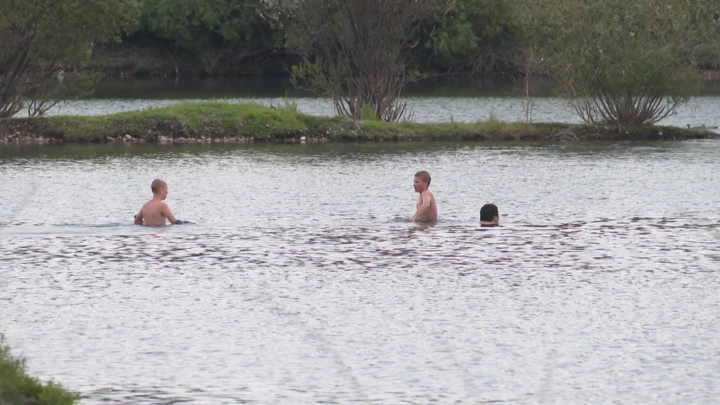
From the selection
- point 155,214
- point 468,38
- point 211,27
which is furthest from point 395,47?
point 211,27

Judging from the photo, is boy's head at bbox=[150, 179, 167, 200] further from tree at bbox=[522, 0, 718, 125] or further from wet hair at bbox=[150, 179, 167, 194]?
tree at bbox=[522, 0, 718, 125]

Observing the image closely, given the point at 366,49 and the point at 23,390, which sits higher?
the point at 366,49

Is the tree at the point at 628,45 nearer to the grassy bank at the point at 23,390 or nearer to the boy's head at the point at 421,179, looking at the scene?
the boy's head at the point at 421,179

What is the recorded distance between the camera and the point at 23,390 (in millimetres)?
9906

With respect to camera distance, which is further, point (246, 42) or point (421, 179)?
point (246, 42)

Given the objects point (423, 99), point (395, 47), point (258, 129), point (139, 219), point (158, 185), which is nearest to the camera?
point (158, 185)

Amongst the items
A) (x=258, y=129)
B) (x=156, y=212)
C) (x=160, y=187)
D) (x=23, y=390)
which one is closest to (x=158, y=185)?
(x=160, y=187)

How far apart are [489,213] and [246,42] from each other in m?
71.6

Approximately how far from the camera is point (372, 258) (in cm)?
2036

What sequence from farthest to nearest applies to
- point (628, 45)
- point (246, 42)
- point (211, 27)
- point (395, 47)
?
point (246, 42) → point (211, 27) → point (395, 47) → point (628, 45)

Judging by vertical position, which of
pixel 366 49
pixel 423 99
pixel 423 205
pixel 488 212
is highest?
pixel 366 49

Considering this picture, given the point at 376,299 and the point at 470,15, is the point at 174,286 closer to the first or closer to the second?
the point at 376,299

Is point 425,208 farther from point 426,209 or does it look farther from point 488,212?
point 488,212

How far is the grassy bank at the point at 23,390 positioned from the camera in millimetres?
9656
